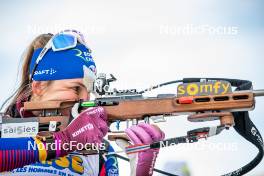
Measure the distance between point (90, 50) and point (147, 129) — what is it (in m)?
0.92

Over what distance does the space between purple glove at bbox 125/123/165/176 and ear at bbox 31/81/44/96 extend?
2.54 ft

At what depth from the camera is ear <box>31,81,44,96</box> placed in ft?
12.4

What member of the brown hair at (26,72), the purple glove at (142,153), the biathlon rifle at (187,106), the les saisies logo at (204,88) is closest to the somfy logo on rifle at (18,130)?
the biathlon rifle at (187,106)

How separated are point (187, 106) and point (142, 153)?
0.42m

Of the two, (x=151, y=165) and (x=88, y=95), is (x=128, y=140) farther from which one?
(x=88, y=95)

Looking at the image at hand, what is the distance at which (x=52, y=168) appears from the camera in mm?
3588

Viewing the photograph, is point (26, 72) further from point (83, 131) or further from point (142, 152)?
point (142, 152)

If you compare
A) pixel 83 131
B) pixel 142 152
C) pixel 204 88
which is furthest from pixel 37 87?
pixel 204 88

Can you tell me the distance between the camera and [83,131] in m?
3.16

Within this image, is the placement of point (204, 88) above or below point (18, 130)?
above

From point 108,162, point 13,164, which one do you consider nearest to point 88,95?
point 108,162

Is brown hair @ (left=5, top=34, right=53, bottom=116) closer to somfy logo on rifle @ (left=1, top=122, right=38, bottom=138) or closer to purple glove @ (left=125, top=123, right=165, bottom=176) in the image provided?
somfy logo on rifle @ (left=1, top=122, right=38, bottom=138)

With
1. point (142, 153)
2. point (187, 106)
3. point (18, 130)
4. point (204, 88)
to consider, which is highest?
point (204, 88)

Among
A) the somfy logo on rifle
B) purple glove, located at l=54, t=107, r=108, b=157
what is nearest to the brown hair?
the somfy logo on rifle
